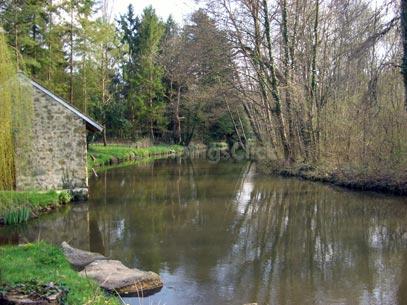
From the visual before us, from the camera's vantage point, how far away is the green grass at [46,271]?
686cm

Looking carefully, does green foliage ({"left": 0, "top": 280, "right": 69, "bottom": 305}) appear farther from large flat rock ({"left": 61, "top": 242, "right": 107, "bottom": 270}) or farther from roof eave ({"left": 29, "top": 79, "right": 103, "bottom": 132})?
roof eave ({"left": 29, "top": 79, "right": 103, "bottom": 132})

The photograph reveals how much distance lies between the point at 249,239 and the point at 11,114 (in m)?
8.31

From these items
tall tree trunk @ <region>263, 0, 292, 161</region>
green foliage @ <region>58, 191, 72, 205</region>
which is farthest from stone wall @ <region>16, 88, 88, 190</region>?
tall tree trunk @ <region>263, 0, 292, 161</region>

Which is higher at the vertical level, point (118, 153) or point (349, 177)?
point (118, 153)

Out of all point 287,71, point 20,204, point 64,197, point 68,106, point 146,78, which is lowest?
point 64,197

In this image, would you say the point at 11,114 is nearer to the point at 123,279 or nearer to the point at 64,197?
the point at 64,197

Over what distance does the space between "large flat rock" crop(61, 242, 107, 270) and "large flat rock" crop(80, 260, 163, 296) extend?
24.2 inches

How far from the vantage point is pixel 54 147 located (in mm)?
18203

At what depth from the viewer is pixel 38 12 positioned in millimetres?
29203

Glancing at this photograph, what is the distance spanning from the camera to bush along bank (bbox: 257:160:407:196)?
60.8ft

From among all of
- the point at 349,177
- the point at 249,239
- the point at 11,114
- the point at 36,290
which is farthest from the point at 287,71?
the point at 36,290

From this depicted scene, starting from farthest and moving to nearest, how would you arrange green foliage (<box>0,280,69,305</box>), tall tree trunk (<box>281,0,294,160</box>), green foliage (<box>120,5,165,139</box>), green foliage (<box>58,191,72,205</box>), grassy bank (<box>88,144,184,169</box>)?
green foliage (<box>120,5,165,139</box>), grassy bank (<box>88,144,184,169</box>), tall tree trunk (<box>281,0,294,160</box>), green foliage (<box>58,191,72,205</box>), green foliage (<box>0,280,69,305</box>)

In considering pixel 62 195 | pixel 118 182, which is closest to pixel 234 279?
pixel 62 195

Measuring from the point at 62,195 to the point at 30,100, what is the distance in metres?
3.50
